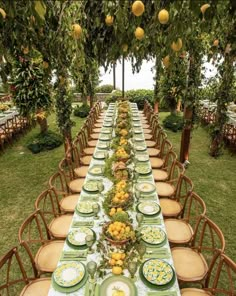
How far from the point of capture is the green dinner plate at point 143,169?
3963 millimetres

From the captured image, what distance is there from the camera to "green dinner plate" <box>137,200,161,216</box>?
9.79 feet

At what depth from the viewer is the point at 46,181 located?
19.2 ft

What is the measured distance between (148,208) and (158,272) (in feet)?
3.08

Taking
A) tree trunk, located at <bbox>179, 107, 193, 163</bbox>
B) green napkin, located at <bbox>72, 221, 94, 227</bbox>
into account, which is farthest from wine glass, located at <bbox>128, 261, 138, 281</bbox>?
tree trunk, located at <bbox>179, 107, 193, 163</bbox>

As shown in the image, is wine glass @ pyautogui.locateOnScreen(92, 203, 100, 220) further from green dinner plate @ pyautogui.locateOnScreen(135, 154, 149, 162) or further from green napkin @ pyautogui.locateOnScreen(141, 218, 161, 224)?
green dinner plate @ pyautogui.locateOnScreen(135, 154, 149, 162)

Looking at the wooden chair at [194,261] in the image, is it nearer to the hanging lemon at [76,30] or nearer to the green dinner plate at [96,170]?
the green dinner plate at [96,170]

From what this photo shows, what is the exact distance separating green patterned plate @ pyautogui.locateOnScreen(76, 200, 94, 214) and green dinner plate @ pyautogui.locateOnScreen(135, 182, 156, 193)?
0.70 meters

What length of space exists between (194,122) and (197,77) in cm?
104

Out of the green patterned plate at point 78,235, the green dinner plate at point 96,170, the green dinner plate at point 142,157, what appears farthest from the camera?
the green dinner plate at point 142,157

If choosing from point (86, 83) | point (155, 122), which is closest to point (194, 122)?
point (155, 122)

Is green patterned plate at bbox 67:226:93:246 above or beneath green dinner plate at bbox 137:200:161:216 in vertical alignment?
beneath

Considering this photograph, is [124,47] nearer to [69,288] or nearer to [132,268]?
[132,268]

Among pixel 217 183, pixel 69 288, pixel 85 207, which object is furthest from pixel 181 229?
pixel 217 183

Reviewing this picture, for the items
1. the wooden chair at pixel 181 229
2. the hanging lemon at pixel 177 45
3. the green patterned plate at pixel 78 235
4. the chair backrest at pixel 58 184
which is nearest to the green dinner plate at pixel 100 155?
the chair backrest at pixel 58 184
